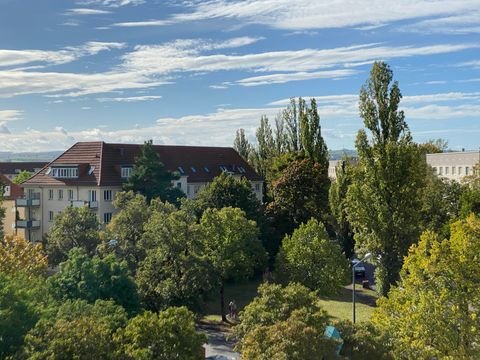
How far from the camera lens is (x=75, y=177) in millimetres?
53406

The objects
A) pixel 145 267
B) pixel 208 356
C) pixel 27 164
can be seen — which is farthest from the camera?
pixel 27 164

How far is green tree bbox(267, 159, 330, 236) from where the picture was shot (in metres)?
48.8

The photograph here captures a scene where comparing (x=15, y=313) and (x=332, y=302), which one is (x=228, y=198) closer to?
(x=332, y=302)

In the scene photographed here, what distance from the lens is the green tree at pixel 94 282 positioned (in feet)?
78.2

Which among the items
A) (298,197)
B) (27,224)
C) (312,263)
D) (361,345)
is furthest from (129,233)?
(361,345)

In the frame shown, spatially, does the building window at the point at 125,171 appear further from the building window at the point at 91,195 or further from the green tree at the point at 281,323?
the green tree at the point at 281,323

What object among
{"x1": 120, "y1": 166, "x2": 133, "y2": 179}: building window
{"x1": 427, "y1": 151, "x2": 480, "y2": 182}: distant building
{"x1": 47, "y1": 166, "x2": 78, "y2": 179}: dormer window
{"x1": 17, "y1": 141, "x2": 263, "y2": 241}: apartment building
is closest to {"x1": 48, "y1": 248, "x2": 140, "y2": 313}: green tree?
{"x1": 17, "y1": 141, "x2": 263, "y2": 241}: apartment building

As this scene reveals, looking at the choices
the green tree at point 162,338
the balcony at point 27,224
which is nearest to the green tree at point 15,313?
the green tree at point 162,338

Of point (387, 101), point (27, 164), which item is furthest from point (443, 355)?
point (27, 164)

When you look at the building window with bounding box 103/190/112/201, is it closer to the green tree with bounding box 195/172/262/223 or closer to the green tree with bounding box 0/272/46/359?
the green tree with bounding box 195/172/262/223

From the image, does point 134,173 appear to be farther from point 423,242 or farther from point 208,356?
point 423,242

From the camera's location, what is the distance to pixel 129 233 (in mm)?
36250

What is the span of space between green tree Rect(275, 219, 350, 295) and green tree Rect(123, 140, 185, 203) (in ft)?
58.7

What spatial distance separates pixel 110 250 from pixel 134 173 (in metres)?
16.7
